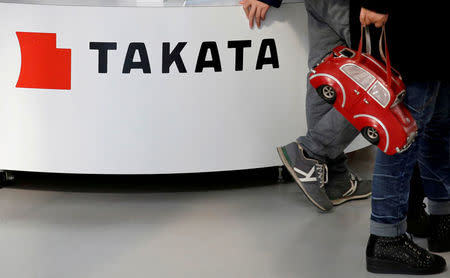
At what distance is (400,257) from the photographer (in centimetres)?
226

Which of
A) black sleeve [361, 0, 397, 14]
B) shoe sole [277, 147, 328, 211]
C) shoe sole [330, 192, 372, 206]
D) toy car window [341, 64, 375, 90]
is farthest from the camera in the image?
shoe sole [330, 192, 372, 206]

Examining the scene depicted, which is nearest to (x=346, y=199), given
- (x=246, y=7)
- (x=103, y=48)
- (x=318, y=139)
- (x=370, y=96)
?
(x=318, y=139)

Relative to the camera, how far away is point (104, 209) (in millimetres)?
2846

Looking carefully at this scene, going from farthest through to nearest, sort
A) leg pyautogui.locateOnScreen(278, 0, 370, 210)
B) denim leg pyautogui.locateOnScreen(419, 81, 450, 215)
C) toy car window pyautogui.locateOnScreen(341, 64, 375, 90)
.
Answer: leg pyautogui.locateOnScreen(278, 0, 370, 210), denim leg pyautogui.locateOnScreen(419, 81, 450, 215), toy car window pyautogui.locateOnScreen(341, 64, 375, 90)

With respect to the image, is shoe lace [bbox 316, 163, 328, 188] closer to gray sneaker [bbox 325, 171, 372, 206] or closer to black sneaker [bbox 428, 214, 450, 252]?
gray sneaker [bbox 325, 171, 372, 206]

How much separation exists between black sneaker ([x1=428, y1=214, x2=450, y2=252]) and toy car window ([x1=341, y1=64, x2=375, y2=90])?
0.55m

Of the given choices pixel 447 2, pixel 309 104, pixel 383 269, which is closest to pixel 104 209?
pixel 309 104

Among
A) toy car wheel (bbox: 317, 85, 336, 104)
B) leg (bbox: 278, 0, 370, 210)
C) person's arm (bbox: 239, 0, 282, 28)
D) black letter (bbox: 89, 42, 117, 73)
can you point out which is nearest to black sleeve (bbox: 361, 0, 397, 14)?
toy car wheel (bbox: 317, 85, 336, 104)

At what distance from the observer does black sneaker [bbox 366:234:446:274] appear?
2.25 meters

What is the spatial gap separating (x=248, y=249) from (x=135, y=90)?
77 centimetres

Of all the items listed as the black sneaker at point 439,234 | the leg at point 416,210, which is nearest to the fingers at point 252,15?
the leg at point 416,210

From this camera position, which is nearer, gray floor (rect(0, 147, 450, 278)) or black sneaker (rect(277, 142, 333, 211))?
gray floor (rect(0, 147, 450, 278))

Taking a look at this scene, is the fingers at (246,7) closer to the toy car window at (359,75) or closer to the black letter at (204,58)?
the black letter at (204,58)

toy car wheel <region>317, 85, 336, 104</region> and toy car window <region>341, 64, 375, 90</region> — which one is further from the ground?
toy car window <region>341, 64, 375, 90</region>
